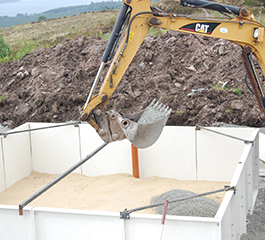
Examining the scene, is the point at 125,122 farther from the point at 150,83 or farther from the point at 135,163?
the point at 150,83

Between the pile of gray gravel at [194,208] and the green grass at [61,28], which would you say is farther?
the green grass at [61,28]

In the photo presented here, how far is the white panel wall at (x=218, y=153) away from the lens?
17.8 feet

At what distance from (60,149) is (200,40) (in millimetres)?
5837

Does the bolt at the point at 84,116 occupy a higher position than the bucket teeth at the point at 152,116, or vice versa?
the bolt at the point at 84,116

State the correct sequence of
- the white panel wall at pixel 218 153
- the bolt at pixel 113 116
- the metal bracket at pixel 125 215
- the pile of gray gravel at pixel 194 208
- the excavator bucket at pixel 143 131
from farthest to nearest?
1. the white panel wall at pixel 218 153
2. the bolt at pixel 113 116
3. the excavator bucket at pixel 143 131
4. the pile of gray gravel at pixel 194 208
5. the metal bracket at pixel 125 215

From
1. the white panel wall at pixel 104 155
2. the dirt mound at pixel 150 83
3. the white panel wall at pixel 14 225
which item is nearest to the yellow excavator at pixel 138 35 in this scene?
the white panel wall at pixel 14 225

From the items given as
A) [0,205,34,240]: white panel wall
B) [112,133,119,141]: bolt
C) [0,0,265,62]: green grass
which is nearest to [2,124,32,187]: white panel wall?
[112,133,119,141]: bolt

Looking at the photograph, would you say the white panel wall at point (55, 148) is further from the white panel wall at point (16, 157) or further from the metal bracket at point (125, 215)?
the metal bracket at point (125, 215)

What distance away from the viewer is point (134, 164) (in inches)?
234

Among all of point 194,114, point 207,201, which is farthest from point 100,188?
point 194,114

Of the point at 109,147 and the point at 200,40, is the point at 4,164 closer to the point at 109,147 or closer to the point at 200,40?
the point at 109,147

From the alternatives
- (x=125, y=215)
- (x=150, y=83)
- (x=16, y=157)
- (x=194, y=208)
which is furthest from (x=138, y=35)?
(x=150, y=83)

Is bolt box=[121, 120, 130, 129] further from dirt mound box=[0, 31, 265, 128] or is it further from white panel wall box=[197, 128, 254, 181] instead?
dirt mound box=[0, 31, 265, 128]

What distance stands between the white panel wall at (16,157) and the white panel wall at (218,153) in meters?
2.90
